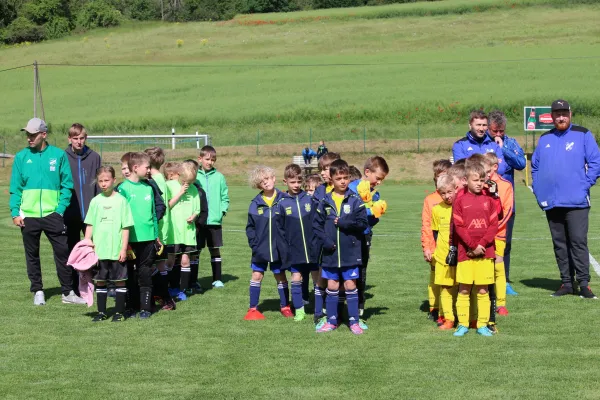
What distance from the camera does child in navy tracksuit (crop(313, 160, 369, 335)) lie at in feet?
30.8

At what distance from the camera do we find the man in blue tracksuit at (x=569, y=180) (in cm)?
1142

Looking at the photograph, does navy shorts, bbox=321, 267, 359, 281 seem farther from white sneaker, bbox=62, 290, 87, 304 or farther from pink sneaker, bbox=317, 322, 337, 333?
white sneaker, bbox=62, 290, 87, 304

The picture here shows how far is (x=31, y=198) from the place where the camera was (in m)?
11.5

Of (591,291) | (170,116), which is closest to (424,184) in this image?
(170,116)

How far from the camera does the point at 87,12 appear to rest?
118 meters

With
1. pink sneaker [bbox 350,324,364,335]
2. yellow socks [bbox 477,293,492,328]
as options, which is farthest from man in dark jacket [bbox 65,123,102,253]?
yellow socks [bbox 477,293,492,328]

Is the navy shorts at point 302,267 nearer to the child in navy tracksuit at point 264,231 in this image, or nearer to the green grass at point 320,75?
the child in navy tracksuit at point 264,231

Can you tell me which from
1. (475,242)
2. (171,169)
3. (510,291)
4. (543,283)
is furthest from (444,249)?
(171,169)

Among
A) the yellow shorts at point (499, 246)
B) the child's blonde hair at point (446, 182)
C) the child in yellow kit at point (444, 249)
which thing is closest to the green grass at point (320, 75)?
the yellow shorts at point (499, 246)

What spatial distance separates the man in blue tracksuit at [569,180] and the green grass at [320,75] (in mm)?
45085

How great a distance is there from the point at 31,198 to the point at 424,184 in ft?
111

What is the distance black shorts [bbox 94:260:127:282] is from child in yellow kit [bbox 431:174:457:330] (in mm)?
3458

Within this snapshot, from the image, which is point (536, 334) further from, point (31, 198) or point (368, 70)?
point (368, 70)

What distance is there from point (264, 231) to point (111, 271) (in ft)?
5.81
